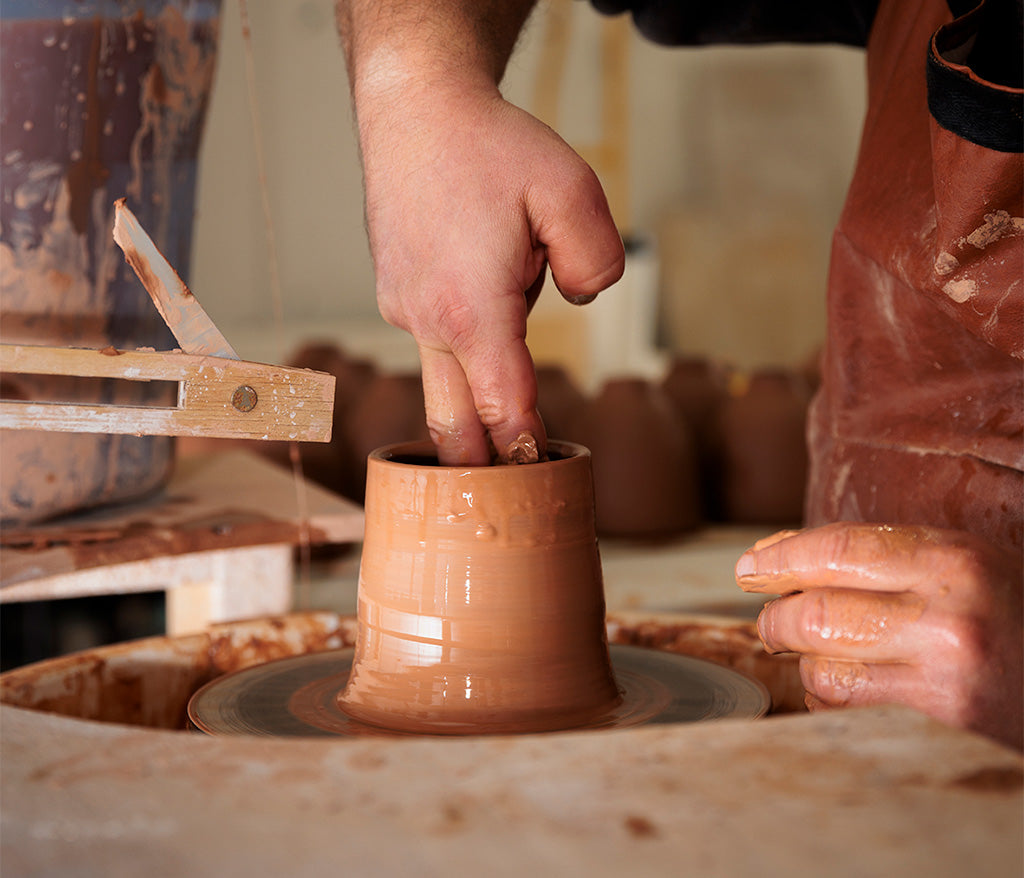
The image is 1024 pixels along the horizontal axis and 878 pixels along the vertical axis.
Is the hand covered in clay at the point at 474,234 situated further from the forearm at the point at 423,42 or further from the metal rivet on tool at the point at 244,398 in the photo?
the metal rivet on tool at the point at 244,398

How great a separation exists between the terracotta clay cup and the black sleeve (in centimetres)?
75

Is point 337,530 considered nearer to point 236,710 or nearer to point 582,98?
point 236,710

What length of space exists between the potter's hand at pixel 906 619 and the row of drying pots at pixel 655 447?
1.25 metres

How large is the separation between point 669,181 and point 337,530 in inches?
163

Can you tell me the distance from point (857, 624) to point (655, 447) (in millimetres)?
1361

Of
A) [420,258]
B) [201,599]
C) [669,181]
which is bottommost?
[201,599]

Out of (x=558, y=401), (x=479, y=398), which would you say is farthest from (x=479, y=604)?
(x=558, y=401)

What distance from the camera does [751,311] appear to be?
4.83 metres

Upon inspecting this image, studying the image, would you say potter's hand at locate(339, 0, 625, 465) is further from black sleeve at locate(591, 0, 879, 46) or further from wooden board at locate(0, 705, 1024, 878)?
black sleeve at locate(591, 0, 879, 46)

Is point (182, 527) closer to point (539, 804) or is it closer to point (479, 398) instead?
point (479, 398)

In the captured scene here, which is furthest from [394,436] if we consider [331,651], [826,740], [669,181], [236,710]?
[669,181]

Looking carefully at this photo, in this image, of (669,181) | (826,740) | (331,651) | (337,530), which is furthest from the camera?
(669,181)

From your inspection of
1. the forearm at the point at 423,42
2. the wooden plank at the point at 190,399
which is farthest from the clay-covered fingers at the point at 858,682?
the forearm at the point at 423,42

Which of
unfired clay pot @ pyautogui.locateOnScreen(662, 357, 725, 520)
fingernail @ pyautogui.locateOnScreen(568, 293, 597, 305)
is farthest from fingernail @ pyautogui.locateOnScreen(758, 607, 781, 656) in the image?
unfired clay pot @ pyautogui.locateOnScreen(662, 357, 725, 520)
